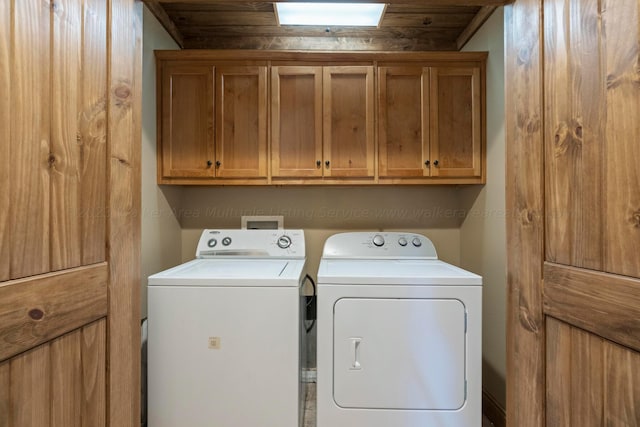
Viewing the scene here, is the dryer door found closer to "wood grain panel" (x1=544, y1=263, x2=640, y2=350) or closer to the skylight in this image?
"wood grain panel" (x1=544, y1=263, x2=640, y2=350)

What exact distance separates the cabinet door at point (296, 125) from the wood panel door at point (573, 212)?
3.75 feet

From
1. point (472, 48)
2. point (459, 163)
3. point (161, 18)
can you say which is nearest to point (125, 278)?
point (161, 18)

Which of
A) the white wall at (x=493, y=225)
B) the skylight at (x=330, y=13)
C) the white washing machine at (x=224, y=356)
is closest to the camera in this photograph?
the white washing machine at (x=224, y=356)

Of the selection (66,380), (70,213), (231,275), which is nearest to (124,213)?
(70,213)

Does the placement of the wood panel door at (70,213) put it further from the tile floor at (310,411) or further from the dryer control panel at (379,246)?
the dryer control panel at (379,246)

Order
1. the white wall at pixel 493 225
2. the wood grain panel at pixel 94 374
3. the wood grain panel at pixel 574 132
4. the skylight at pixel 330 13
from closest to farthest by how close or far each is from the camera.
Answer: the wood grain panel at pixel 574 132, the wood grain panel at pixel 94 374, the skylight at pixel 330 13, the white wall at pixel 493 225

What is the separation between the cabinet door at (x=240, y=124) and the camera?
1.93m

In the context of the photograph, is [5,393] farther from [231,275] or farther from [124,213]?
[231,275]

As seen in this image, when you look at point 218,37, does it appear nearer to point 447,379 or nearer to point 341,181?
point 341,181

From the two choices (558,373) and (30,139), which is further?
(558,373)

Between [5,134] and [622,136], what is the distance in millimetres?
Result: 1296

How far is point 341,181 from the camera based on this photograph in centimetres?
196

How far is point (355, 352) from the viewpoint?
51.4 inches

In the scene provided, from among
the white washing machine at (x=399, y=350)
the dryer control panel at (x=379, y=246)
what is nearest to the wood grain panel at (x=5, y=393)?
the white washing machine at (x=399, y=350)
